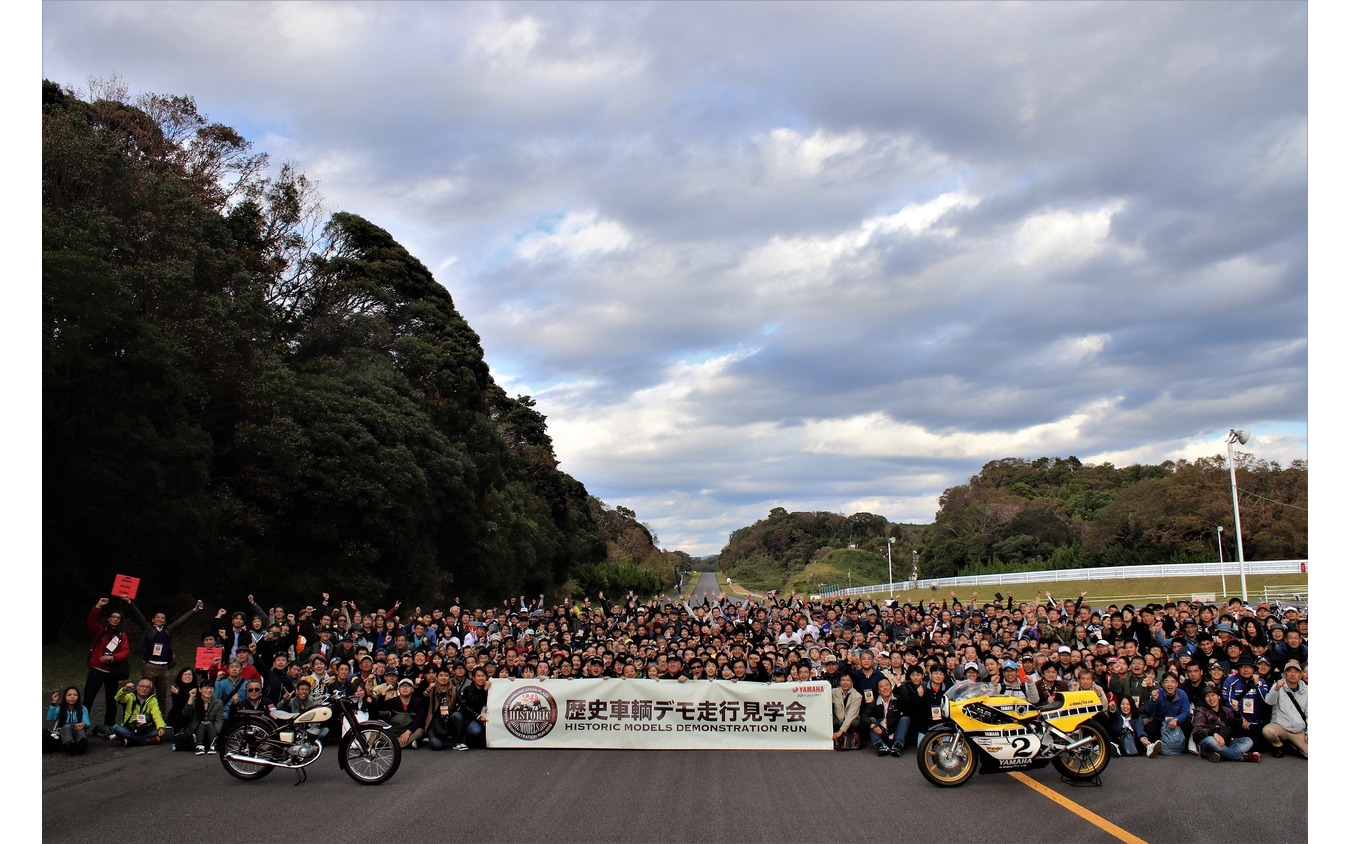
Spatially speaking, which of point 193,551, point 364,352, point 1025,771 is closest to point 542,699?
point 1025,771

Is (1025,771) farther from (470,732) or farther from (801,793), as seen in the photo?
(470,732)

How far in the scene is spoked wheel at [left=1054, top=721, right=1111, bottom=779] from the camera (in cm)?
934

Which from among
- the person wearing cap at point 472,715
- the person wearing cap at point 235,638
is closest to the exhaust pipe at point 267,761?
the person wearing cap at point 472,715

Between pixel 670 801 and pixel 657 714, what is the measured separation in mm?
3374

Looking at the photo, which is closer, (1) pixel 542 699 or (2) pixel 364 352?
(1) pixel 542 699

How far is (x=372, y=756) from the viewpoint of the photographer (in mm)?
9648

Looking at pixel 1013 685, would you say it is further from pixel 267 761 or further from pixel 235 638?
pixel 235 638

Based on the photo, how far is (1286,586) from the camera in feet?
134

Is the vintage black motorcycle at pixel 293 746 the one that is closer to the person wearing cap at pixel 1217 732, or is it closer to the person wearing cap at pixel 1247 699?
the person wearing cap at pixel 1217 732

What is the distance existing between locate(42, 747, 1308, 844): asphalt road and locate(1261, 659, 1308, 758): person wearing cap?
0.29 meters

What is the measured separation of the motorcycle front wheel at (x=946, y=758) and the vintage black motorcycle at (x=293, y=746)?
5.62m

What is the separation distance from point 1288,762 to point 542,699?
9.17m

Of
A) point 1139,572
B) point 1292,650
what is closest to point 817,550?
point 1139,572

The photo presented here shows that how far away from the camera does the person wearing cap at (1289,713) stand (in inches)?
419
